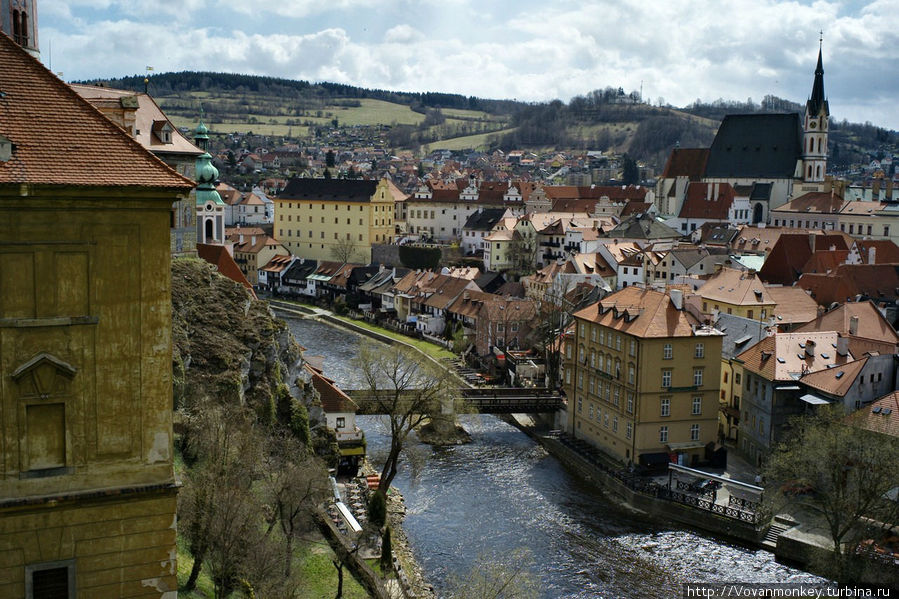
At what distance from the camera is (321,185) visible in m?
93.8

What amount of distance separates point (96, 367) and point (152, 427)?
0.86 m

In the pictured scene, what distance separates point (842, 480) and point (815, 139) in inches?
2583

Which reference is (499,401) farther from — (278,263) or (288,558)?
(278,263)

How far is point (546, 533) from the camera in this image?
28.7m

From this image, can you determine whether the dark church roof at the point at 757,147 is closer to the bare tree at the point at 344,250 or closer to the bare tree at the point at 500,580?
the bare tree at the point at 344,250

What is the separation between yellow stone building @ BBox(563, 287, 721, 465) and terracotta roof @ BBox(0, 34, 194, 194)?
25922mm

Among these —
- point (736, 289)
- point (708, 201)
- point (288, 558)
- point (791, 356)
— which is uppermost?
point (708, 201)

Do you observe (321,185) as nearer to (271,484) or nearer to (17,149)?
(271,484)

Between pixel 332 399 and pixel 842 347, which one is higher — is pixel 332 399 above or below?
below

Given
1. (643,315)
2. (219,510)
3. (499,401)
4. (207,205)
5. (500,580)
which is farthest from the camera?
(207,205)

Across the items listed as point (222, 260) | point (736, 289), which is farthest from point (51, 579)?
point (736, 289)

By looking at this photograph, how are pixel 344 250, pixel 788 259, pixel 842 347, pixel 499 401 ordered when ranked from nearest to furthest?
pixel 842 347, pixel 499 401, pixel 788 259, pixel 344 250

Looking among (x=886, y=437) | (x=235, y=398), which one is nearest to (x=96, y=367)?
(x=235, y=398)

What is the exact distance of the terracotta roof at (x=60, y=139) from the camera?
9.40m
